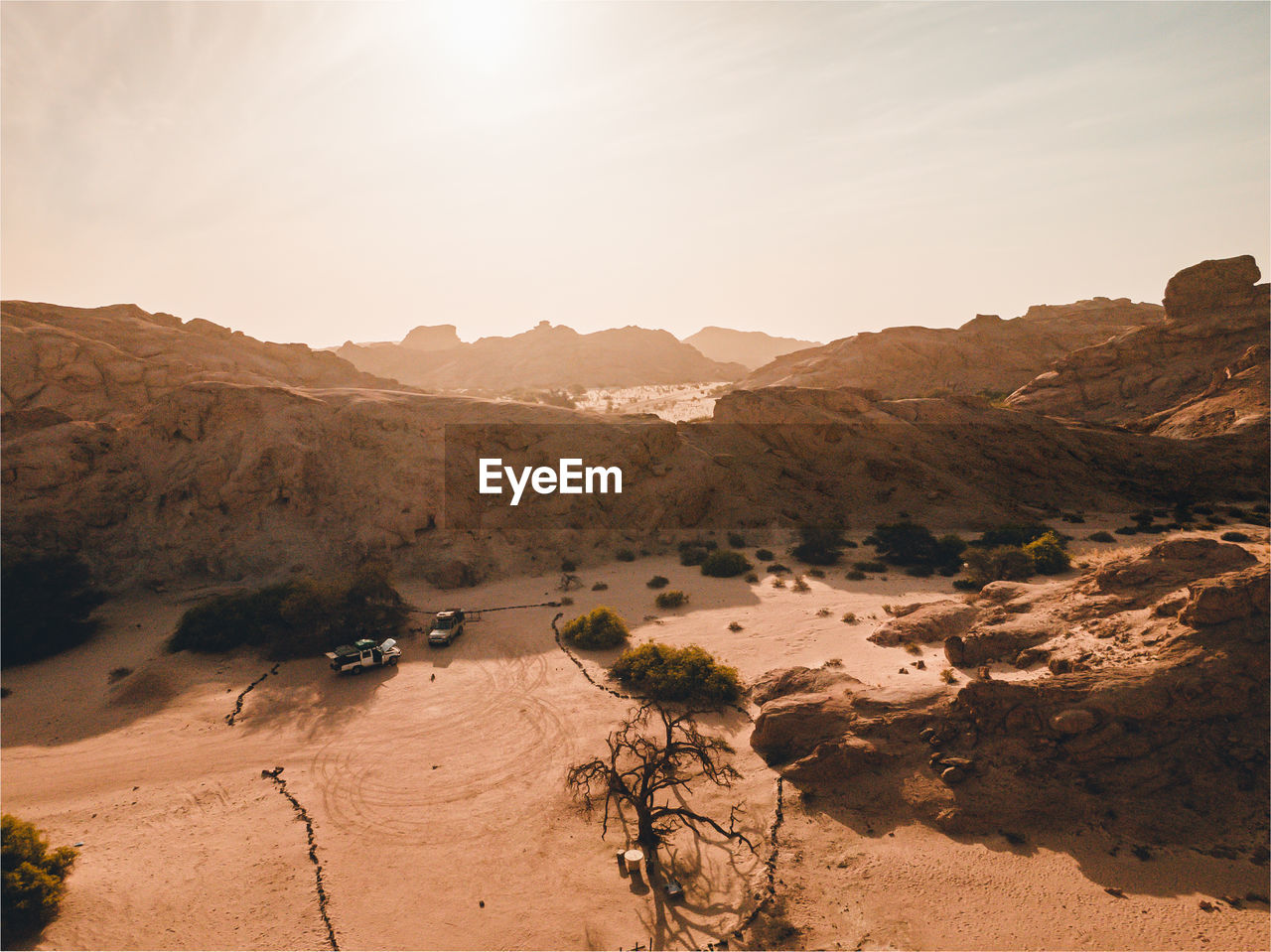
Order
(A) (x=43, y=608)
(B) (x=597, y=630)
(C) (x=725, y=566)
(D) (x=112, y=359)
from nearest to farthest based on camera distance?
1. (B) (x=597, y=630)
2. (A) (x=43, y=608)
3. (C) (x=725, y=566)
4. (D) (x=112, y=359)

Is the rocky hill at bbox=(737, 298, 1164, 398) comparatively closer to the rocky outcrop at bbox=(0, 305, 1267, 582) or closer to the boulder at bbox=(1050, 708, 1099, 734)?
the rocky outcrop at bbox=(0, 305, 1267, 582)

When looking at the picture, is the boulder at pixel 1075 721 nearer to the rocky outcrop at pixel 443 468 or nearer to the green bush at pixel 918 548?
the green bush at pixel 918 548

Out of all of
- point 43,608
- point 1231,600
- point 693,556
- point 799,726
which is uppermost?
point 1231,600

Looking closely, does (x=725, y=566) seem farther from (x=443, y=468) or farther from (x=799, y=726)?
(x=443, y=468)

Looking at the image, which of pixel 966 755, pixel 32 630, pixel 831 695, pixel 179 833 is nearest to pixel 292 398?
pixel 32 630

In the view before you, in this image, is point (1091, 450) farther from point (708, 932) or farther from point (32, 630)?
point (32, 630)

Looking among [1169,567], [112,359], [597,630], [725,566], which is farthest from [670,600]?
[112,359]

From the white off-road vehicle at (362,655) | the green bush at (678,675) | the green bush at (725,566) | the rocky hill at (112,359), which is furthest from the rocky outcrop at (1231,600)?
the rocky hill at (112,359)
